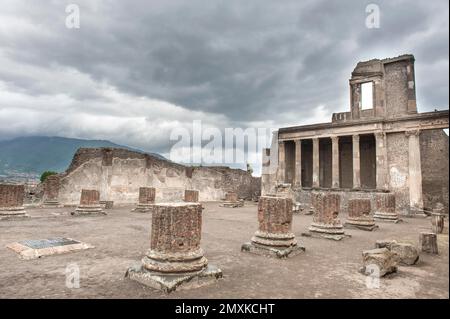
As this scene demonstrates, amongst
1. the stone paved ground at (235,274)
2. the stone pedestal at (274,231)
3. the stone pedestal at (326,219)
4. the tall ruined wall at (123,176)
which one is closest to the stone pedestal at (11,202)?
the stone paved ground at (235,274)

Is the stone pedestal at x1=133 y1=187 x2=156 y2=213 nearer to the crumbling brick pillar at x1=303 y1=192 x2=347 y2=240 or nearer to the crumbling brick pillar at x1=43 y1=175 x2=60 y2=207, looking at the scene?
the crumbling brick pillar at x1=43 y1=175 x2=60 y2=207

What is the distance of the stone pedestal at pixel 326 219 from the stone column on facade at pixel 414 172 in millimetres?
12225

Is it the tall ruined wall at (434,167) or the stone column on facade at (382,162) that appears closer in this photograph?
the stone column on facade at (382,162)

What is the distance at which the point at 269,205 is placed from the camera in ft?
20.1

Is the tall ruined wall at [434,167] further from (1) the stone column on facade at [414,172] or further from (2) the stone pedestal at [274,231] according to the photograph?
(2) the stone pedestal at [274,231]

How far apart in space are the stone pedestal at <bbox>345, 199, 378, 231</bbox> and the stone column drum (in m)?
13.3

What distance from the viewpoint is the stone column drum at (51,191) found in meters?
14.0

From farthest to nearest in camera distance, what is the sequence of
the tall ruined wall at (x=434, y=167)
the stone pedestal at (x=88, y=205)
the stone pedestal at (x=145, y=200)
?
the tall ruined wall at (x=434, y=167) → the stone pedestal at (x=145, y=200) → the stone pedestal at (x=88, y=205)

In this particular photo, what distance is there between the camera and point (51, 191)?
14070 millimetres

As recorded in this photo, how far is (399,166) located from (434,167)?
5.11 m

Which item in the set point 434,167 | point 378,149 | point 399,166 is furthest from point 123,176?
point 434,167

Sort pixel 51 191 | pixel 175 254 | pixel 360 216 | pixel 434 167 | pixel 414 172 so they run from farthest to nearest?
pixel 434 167 → pixel 414 172 → pixel 51 191 → pixel 360 216 → pixel 175 254

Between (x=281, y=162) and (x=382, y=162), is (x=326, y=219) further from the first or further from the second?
(x=281, y=162)
